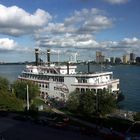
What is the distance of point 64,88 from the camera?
75562mm

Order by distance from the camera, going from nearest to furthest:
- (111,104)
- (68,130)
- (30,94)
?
1. (68,130)
2. (111,104)
3. (30,94)

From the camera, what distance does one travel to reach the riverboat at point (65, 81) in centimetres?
7150

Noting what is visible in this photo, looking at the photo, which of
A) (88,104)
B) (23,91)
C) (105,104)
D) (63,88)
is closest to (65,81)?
(63,88)

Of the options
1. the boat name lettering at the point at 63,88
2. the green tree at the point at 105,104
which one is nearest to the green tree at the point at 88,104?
the green tree at the point at 105,104

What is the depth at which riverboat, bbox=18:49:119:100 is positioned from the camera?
71500 mm

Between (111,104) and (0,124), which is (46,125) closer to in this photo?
(0,124)

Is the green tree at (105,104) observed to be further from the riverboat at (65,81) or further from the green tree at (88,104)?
the riverboat at (65,81)

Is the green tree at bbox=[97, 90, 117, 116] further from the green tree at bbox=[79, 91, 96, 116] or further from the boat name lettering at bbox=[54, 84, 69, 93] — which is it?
the boat name lettering at bbox=[54, 84, 69, 93]

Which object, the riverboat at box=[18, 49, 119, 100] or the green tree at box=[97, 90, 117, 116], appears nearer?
the green tree at box=[97, 90, 117, 116]

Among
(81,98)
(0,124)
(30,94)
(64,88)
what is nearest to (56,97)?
(64,88)

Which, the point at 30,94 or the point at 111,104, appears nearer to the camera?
the point at 111,104

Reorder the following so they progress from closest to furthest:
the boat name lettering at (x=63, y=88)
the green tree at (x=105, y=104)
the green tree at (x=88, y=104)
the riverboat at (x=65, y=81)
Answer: the green tree at (x=88, y=104), the green tree at (x=105, y=104), the riverboat at (x=65, y=81), the boat name lettering at (x=63, y=88)

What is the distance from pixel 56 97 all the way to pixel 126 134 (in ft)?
143

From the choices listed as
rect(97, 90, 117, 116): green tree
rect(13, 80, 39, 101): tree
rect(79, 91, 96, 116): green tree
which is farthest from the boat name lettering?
rect(97, 90, 117, 116): green tree
